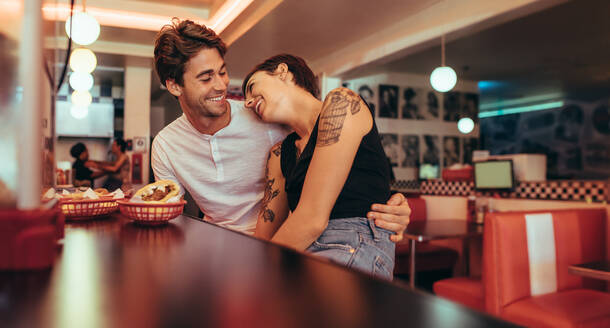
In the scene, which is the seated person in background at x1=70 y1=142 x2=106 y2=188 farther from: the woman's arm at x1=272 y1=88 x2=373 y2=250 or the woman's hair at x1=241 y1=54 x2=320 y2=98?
the woman's arm at x1=272 y1=88 x2=373 y2=250

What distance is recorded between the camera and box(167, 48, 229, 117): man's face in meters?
1.74

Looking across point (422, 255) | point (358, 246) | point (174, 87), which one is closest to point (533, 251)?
point (358, 246)

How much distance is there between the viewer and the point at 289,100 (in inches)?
60.1

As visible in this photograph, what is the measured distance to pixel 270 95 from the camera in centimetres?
154

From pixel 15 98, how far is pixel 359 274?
0.44m

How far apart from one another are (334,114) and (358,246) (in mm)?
397

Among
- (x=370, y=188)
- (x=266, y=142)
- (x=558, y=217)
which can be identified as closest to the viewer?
(x=370, y=188)

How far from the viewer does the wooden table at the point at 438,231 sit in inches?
118

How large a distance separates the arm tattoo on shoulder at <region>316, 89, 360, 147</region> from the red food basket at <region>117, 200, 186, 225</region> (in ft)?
1.55

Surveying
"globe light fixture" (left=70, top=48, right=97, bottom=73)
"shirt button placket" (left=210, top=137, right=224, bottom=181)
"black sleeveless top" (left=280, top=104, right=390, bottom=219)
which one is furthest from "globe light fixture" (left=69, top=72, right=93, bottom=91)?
"black sleeveless top" (left=280, top=104, right=390, bottom=219)

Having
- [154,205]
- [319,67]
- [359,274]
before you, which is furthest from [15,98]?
[319,67]

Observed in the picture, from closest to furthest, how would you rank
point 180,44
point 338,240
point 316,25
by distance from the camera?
point 338,240
point 180,44
point 316,25

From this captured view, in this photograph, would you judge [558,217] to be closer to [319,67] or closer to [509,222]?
[509,222]

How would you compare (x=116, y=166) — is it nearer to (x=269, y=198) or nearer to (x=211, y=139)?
(x=211, y=139)
